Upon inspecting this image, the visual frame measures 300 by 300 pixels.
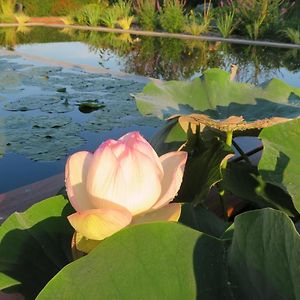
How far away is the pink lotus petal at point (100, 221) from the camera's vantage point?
293 millimetres

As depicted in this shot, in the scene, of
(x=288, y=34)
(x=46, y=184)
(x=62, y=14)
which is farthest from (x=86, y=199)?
(x=62, y=14)

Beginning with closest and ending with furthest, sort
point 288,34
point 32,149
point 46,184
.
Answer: point 46,184, point 32,149, point 288,34

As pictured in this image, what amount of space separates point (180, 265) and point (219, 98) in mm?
402

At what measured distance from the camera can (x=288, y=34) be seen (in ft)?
23.3

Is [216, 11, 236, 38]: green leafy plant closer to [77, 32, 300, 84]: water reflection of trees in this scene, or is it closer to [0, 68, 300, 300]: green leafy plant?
[77, 32, 300, 84]: water reflection of trees

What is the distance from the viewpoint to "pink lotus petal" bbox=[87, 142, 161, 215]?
11.9 inches

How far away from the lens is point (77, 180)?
328mm

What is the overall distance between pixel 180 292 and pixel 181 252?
0.02m

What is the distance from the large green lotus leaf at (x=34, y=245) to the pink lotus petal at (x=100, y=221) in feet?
0.29

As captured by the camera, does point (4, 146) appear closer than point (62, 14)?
Yes

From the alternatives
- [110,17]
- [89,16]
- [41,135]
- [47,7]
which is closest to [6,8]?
[89,16]

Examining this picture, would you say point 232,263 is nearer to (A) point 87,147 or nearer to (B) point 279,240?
(B) point 279,240

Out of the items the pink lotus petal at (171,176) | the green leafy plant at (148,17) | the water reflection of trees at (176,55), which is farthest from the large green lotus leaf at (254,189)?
the green leafy plant at (148,17)

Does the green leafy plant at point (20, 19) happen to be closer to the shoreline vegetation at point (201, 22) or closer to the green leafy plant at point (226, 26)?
the shoreline vegetation at point (201, 22)
